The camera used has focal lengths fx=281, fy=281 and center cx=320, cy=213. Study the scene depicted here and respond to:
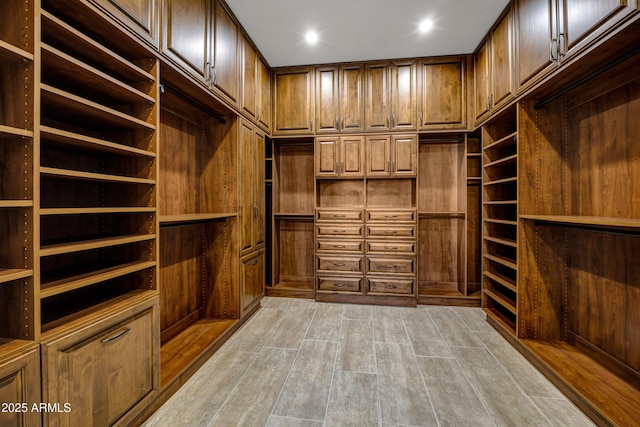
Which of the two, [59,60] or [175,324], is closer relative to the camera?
[59,60]

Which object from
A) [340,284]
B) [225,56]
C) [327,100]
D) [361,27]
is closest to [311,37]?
[361,27]

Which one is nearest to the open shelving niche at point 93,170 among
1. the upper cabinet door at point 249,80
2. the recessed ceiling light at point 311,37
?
the upper cabinet door at point 249,80

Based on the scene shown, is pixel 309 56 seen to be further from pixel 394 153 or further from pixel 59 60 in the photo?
pixel 59 60

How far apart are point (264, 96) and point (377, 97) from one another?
4.67ft

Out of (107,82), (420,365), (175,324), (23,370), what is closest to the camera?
(23,370)

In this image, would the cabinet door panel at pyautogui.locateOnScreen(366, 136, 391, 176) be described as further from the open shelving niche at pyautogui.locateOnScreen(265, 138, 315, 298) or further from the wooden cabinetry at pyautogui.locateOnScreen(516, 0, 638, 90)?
the wooden cabinetry at pyautogui.locateOnScreen(516, 0, 638, 90)

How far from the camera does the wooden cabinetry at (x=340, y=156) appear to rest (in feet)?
11.8

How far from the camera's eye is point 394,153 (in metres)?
3.52

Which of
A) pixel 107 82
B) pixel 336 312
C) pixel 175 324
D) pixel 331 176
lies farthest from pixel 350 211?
pixel 107 82

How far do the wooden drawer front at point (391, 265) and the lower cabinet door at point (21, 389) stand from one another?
9.80 feet

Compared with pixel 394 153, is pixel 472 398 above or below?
below

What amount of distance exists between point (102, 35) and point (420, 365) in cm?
295

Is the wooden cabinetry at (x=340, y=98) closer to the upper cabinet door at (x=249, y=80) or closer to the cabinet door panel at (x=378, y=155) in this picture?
the cabinet door panel at (x=378, y=155)

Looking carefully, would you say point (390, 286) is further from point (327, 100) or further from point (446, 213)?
point (327, 100)
